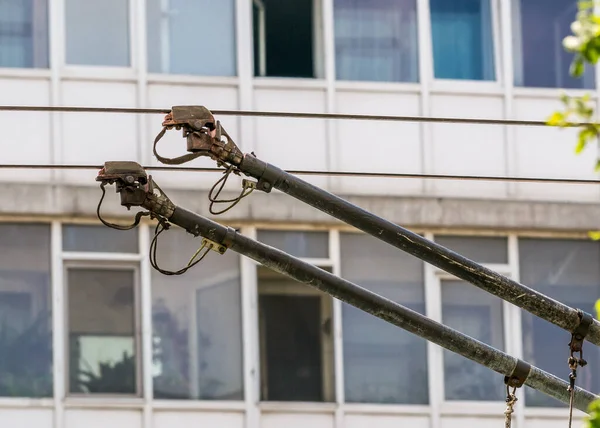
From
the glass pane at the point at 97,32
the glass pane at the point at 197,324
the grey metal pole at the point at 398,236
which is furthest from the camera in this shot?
the glass pane at the point at 97,32

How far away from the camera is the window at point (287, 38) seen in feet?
79.7

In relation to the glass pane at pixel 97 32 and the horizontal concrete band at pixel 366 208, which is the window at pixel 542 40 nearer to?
the horizontal concrete band at pixel 366 208

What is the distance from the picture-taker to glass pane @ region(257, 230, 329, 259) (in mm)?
23969

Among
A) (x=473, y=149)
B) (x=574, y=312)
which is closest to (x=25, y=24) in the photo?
(x=473, y=149)

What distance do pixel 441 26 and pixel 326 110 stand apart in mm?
1833

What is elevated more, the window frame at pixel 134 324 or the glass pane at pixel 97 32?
the glass pane at pixel 97 32

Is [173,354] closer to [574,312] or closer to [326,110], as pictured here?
[326,110]

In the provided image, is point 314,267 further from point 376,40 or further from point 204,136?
point 376,40

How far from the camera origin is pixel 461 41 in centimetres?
2495

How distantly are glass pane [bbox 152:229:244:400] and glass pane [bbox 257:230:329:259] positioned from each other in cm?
45

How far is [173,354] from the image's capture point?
2367 cm

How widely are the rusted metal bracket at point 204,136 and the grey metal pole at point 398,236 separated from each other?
123 millimetres

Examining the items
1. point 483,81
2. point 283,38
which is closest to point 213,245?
point 283,38

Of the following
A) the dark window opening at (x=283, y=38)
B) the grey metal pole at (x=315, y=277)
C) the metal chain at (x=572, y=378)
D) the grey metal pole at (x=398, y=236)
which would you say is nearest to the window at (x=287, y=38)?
the dark window opening at (x=283, y=38)
